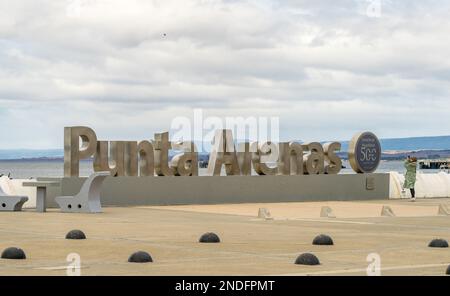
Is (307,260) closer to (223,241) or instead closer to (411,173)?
(223,241)

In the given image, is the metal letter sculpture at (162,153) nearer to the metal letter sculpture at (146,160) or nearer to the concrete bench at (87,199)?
the metal letter sculpture at (146,160)

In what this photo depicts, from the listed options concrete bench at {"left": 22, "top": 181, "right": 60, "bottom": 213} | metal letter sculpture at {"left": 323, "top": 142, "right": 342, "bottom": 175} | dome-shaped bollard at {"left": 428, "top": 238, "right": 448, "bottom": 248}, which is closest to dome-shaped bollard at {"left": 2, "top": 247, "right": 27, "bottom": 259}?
dome-shaped bollard at {"left": 428, "top": 238, "right": 448, "bottom": 248}

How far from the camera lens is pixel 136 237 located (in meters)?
17.8

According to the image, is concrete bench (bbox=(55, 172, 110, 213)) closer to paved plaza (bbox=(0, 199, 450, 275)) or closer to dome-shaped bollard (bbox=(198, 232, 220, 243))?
paved plaza (bbox=(0, 199, 450, 275))

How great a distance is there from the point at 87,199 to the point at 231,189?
8.35 meters

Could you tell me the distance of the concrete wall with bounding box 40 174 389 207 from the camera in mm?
30391

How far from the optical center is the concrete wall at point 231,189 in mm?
30391

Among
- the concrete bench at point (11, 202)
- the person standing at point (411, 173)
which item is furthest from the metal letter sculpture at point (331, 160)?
the concrete bench at point (11, 202)

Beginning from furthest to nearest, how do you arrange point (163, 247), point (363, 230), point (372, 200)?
point (372, 200), point (363, 230), point (163, 247)

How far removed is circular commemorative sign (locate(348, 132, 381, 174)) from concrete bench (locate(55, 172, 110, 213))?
44.4 ft

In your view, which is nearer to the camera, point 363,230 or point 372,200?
point 363,230
